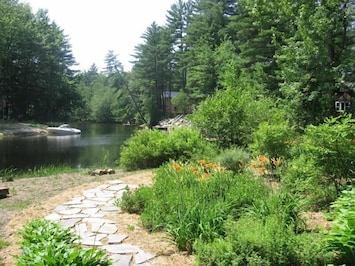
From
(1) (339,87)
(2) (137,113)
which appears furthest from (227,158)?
(2) (137,113)

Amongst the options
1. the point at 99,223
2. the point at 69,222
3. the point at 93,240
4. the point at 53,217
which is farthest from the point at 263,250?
the point at 53,217

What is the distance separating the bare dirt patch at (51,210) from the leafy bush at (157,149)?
1.28 m

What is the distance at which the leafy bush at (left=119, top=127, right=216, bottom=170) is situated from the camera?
27.1 ft

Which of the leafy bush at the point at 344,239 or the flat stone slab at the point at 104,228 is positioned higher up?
the leafy bush at the point at 344,239

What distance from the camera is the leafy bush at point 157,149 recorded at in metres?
8.25

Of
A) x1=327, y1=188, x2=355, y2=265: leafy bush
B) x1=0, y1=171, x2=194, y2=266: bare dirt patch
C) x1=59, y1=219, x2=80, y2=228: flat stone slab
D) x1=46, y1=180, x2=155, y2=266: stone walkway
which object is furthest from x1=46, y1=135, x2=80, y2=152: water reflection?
x1=327, y1=188, x2=355, y2=265: leafy bush

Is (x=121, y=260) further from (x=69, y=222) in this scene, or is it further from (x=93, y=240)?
(x=69, y=222)

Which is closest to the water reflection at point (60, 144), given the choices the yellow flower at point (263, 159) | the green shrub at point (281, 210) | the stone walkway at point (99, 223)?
the stone walkway at point (99, 223)

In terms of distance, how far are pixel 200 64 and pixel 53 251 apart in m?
24.7

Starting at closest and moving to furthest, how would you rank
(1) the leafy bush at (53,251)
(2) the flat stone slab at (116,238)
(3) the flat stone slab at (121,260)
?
(1) the leafy bush at (53,251)
(3) the flat stone slab at (121,260)
(2) the flat stone slab at (116,238)

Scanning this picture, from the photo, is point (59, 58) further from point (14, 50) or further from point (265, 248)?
point (265, 248)

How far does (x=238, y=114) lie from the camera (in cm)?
915

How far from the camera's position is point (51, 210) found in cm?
445

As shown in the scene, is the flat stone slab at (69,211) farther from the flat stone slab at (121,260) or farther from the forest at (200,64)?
the forest at (200,64)
